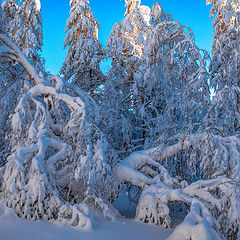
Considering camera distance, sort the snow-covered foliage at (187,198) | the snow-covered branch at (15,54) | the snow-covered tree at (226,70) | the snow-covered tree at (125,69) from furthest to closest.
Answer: the snow-covered tree at (125,69)
the snow-covered branch at (15,54)
the snow-covered tree at (226,70)
the snow-covered foliage at (187,198)

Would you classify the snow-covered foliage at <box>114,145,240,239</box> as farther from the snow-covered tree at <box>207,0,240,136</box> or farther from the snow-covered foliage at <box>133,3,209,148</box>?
the snow-covered tree at <box>207,0,240,136</box>

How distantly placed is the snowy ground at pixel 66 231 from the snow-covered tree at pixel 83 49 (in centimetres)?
1117

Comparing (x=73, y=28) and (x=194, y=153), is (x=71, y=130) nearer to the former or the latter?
(x=194, y=153)

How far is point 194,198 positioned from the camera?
4977 millimetres

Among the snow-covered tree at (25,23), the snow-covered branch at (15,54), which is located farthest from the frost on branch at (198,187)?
the snow-covered tree at (25,23)

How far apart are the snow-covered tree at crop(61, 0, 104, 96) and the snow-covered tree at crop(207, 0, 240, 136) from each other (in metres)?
7.52

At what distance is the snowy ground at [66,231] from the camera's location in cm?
428

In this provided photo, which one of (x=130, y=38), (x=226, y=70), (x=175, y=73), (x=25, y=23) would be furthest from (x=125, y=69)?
(x=25, y=23)

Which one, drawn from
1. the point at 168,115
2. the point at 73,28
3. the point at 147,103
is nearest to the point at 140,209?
the point at 168,115

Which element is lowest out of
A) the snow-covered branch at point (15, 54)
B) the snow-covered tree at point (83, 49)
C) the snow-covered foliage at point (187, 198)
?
the snow-covered foliage at point (187, 198)

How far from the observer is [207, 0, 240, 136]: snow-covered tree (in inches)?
301

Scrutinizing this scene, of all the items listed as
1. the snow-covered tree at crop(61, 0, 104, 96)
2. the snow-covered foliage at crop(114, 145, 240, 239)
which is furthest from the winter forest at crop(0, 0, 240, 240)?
the snow-covered tree at crop(61, 0, 104, 96)

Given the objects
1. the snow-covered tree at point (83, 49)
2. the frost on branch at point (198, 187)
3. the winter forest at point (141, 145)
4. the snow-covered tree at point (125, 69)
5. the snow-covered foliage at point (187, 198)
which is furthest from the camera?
the snow-covered tree at point (83, 49)

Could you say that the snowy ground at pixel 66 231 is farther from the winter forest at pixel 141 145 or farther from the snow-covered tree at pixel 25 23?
the snow-covered tree at pixel 25 23
